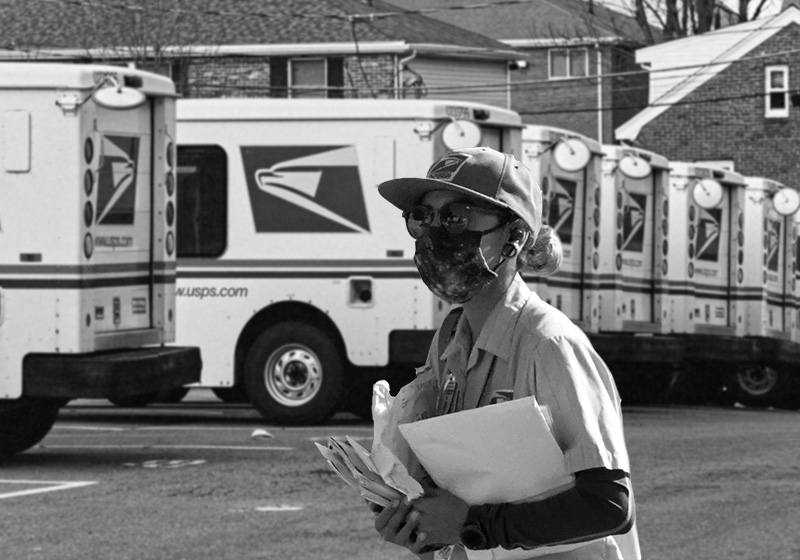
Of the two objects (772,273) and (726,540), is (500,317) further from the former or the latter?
(772,273)

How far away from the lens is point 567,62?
185ft

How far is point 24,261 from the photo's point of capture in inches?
480

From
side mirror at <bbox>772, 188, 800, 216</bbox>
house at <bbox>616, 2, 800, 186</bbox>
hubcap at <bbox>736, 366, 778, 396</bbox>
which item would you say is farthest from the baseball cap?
house at <bbox>616, 2, 800, 186</bbox>

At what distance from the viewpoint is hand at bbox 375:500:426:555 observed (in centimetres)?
315

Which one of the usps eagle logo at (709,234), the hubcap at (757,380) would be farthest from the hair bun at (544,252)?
the hubcap at (757,380)

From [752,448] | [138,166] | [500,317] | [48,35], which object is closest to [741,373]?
[752,448]

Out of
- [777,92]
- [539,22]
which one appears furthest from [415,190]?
[539,22]

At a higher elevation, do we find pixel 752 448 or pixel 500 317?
pixel 500 317

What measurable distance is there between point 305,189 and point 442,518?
1230cm

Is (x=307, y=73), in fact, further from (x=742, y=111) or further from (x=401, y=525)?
(x=401, y=525)

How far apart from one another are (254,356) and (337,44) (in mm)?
27477

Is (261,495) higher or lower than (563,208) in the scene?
lower

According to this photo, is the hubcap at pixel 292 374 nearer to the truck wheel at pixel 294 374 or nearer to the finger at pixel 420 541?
the truck wheel at pixel 294 374

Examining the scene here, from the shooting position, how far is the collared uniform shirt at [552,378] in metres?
3.04
